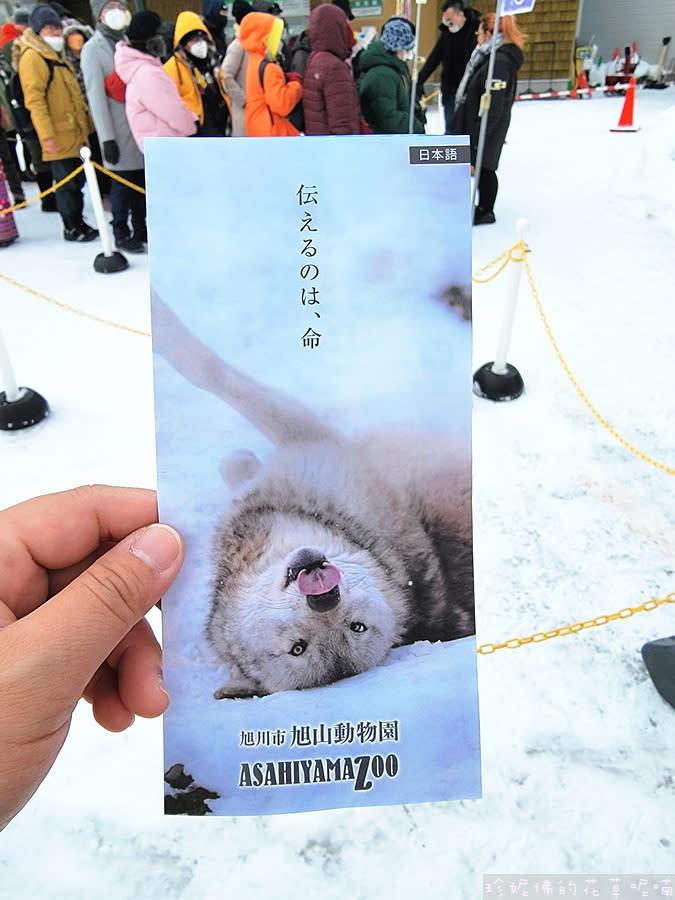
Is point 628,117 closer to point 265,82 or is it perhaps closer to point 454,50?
point 454,50

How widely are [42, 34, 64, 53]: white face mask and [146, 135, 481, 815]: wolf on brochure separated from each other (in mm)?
5260

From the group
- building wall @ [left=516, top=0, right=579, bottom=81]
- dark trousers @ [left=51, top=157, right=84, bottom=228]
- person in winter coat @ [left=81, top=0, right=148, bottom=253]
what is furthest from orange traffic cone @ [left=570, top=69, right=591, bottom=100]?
dark trousers @ [left=51, top=157, right=84, bottom=228]

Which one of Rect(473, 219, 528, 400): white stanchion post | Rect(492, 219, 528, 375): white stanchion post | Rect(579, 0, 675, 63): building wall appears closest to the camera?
Rect(492, 219, 528, 375): white stanchion post

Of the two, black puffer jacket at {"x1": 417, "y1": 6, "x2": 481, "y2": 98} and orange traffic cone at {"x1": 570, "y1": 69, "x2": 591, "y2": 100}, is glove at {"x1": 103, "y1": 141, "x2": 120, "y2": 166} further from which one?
orange traffic cone at {"x1": 570, "y1": 69, "x2": 591, "y2": 100}

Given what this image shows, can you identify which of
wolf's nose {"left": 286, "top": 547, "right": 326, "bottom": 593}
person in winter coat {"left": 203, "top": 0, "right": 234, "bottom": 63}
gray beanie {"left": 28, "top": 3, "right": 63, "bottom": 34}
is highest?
person in winter coat {"left": 203, "top": 0, "right": 234, "bottom": 63}

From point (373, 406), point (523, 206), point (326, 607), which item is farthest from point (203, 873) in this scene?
point (523, 206)

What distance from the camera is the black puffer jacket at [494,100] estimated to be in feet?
14.7

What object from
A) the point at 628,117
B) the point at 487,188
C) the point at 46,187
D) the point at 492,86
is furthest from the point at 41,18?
the point at 628,117

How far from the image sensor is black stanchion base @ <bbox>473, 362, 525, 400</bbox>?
2.92 m

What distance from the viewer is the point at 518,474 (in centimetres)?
247

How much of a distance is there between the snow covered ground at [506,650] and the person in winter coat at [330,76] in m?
1.56

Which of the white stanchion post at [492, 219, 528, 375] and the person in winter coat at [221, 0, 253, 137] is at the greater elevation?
the person in winter coat at [221, 0, 253, 137]

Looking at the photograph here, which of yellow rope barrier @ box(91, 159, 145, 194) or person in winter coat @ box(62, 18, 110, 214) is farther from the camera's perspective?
person in winter coat @ box(62, 18, 110, 214)

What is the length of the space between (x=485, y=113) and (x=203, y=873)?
491cm
